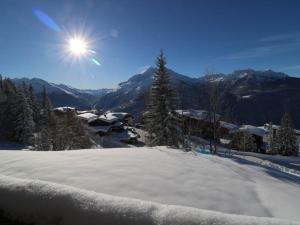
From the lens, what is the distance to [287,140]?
52.2 meters

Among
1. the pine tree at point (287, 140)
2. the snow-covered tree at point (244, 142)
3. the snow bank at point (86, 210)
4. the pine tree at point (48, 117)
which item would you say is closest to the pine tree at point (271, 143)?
the pine tree at point (287, 140)

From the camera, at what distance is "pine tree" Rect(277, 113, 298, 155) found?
51.7 metres

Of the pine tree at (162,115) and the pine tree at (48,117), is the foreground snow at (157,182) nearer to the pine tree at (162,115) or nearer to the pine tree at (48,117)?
the pine tree at (162,115)

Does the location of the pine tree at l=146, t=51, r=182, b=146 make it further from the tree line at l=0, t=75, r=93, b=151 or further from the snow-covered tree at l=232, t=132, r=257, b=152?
the snow-covered tree at l=232, t=132, r=257, b=152

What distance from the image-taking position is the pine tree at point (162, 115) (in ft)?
95.4

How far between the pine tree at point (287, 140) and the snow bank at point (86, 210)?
55877mm

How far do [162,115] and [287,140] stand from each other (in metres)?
35.3

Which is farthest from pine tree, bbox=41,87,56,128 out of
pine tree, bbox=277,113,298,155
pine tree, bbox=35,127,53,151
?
pine tree, bbox=277,113,298,155

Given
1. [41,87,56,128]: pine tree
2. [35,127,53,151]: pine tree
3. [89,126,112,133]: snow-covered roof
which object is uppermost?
[41,87,56,128]: pine tree

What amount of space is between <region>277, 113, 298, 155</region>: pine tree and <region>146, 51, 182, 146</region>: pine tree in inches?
1291

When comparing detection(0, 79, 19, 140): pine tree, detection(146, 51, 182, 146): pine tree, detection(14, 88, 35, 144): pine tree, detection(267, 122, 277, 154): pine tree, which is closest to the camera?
detection(146, 51, 182, 146): pine tree

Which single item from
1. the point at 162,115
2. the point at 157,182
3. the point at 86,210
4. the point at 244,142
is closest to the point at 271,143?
the point at 244,142

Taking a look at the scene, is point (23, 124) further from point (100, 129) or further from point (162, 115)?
point (162, 115)

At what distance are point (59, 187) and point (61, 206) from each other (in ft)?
1.07
